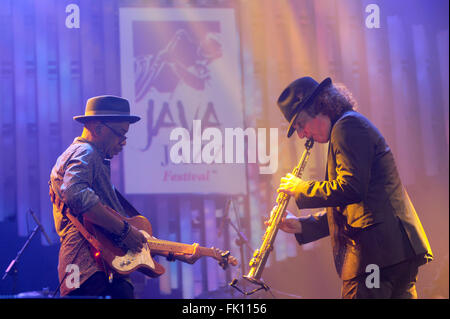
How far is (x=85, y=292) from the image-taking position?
3.03 m

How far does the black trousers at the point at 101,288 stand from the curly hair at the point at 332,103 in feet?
5.38

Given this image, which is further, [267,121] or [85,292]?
[267,121]

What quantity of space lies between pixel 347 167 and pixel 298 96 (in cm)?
65

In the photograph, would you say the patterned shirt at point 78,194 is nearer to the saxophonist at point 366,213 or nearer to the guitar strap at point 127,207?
the guitar strap at point 127,207

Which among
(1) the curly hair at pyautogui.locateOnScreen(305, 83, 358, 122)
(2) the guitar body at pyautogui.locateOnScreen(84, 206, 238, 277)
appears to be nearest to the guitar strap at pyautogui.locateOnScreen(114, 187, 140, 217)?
(2) the guitar body at pyautogui.locateOnScreen(84, 206, 238, 277)

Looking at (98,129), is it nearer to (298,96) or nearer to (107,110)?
(107,110)

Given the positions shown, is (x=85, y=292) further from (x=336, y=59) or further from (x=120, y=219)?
(x=336, y=59)

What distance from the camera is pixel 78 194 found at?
2.97m

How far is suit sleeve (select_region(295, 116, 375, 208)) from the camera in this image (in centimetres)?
261

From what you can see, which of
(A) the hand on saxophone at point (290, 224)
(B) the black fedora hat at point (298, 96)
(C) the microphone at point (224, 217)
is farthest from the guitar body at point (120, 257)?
(C) the microphone at point (224, 217)

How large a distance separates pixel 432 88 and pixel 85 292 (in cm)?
529

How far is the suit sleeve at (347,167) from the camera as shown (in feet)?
8.57

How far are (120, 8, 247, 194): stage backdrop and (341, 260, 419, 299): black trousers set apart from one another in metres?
3.19
